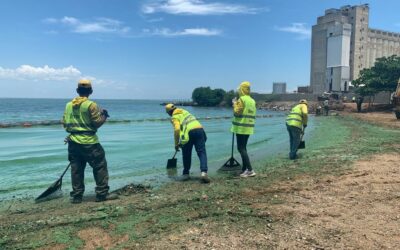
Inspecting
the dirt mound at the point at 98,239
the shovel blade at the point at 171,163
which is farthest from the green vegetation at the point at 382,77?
the dirt mound at the point at 98,239

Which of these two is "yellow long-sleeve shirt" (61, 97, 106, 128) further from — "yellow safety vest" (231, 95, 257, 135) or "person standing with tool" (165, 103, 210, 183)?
"yellow safety vest" (231, 95, 257, 135)

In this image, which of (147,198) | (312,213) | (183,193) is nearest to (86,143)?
(147,198)

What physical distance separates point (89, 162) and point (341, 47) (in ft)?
324

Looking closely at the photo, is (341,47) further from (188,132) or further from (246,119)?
(188,132)

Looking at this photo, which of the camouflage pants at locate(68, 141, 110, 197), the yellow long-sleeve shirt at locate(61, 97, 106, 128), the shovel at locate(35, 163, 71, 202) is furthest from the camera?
the shovel at locate(35, 163, 71, 202)

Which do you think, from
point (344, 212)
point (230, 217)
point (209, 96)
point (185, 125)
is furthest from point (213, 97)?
point (230, 217)

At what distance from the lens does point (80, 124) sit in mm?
7047

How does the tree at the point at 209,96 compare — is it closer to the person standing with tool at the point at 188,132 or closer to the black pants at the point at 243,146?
the black pants at the point at 243,146

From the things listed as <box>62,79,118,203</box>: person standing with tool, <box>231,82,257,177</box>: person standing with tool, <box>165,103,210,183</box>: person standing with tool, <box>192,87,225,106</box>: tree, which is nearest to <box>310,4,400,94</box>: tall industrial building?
<box>192,87,225,106</box>: tree

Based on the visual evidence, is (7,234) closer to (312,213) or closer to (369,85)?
(312,213)

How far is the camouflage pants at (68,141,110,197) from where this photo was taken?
7109 millimetres

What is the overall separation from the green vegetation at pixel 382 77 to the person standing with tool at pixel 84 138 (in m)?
48.8

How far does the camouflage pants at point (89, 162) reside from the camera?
23.3 ft

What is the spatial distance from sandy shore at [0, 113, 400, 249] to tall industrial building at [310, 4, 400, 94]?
92.8 m
